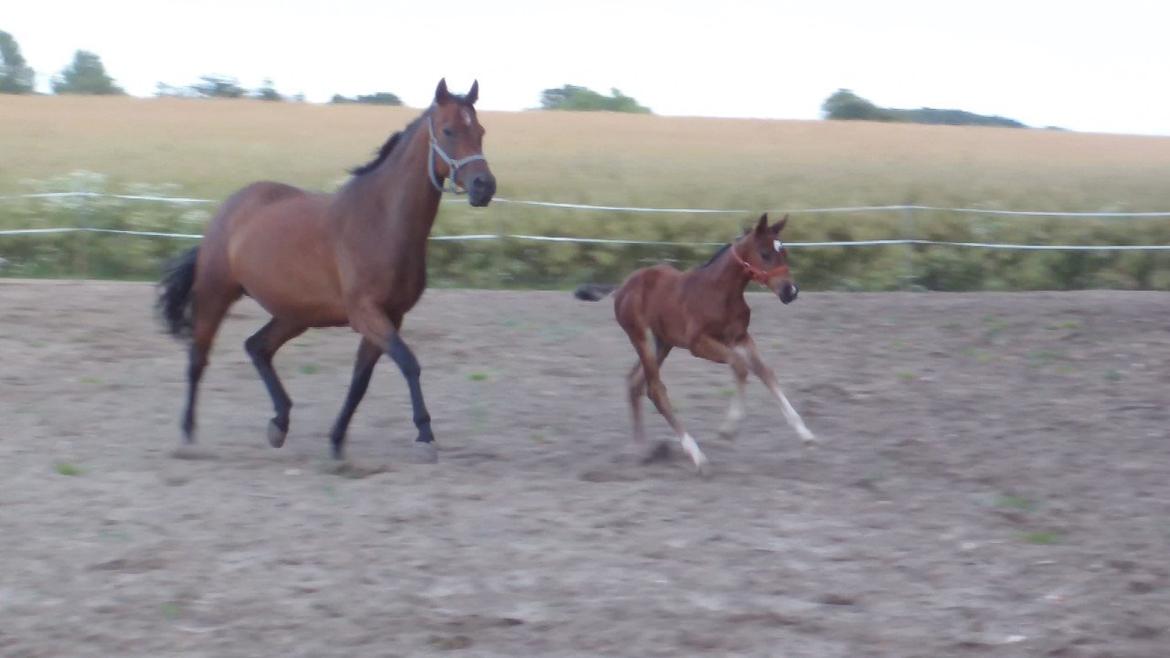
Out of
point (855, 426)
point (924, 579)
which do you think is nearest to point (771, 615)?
point (924, 579)

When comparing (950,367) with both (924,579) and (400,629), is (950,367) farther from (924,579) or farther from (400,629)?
(400,629)

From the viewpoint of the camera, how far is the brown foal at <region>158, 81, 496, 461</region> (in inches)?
278

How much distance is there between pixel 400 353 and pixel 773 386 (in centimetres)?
198

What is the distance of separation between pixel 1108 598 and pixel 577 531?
7.11 ft

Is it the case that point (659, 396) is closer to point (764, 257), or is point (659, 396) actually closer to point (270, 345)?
point (764, 257)

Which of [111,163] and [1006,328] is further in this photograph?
[111,163]

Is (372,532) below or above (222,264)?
below

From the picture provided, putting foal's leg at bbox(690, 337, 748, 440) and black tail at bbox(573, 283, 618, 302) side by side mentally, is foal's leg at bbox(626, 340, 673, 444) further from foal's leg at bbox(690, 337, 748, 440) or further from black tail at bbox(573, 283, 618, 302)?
black tail at bbox(573, 283, 618, 302)

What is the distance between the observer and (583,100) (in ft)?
187

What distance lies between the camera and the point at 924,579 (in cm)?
536

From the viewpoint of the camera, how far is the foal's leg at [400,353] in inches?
276

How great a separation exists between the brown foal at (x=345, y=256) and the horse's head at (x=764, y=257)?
4.71 feet

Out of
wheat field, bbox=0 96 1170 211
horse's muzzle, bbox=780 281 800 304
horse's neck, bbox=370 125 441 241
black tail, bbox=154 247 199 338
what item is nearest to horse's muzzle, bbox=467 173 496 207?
horse's neck, bbox=370 125 441 241

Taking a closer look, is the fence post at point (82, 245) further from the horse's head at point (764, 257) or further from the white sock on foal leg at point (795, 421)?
the white sock on foal leg at point (795, 421)
